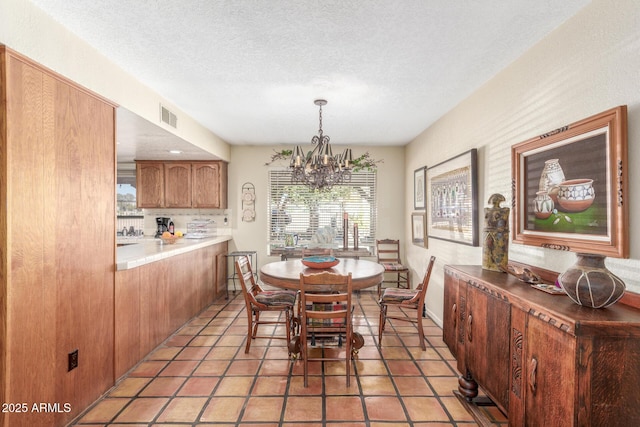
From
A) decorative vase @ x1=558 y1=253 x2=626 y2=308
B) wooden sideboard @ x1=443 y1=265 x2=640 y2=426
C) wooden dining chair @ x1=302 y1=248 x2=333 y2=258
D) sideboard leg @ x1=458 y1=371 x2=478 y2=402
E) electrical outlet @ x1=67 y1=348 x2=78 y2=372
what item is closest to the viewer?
wooden sideboard @ x1=443 y1=265 x2=640 y2=426

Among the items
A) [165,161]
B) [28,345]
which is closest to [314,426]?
[28,345]

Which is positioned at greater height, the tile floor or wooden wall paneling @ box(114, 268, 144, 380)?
wooden wall paneling @ box(114, 268, 144, 380)

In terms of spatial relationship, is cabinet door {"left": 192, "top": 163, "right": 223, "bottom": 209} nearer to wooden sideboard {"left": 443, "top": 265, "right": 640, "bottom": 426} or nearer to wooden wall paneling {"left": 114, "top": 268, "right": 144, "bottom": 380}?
wooden wall paneling {"left": 114, "top": 268, "right": 144, "bottom": 380}

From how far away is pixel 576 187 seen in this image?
6.06 feet

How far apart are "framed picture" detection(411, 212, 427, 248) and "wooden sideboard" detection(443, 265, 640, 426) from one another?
247 cm

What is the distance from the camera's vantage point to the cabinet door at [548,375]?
4.15 feet

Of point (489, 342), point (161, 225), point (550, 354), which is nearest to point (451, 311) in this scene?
point (489, 342)

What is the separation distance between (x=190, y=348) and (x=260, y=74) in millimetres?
2641

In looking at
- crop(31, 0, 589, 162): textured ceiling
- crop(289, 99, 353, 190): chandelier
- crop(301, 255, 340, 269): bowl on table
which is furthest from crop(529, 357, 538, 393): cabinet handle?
crop(289, 99, 353, 190): chandelier

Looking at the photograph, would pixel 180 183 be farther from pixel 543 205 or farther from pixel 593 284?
pixel 593 284

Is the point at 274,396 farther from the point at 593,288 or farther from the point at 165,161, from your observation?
the point at 165,161

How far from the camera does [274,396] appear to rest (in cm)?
244

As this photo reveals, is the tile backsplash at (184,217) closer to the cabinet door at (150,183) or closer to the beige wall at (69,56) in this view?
the cabinet door at (150,183)

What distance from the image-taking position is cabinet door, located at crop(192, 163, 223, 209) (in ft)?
17.4
